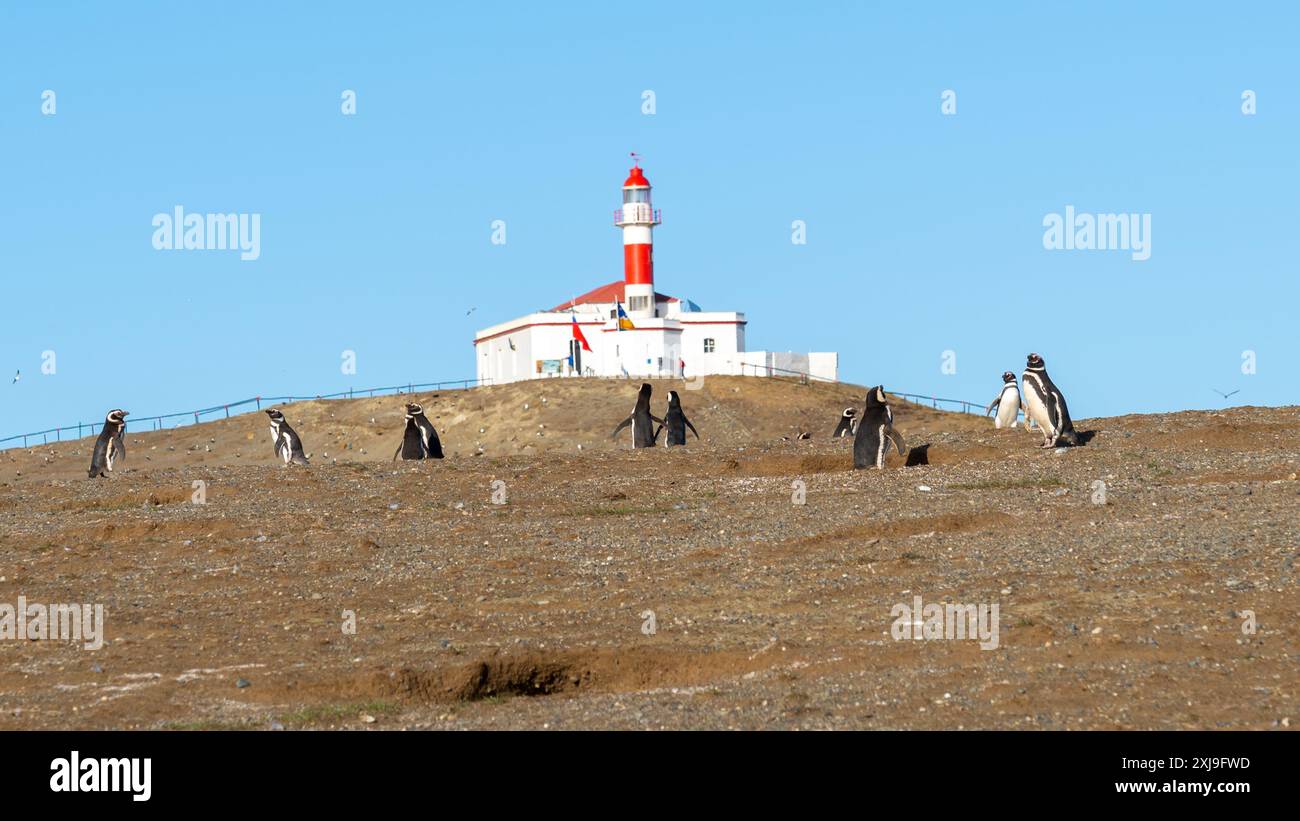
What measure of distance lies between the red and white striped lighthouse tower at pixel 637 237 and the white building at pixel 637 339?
4cm

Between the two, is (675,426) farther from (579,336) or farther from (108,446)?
(579,336)

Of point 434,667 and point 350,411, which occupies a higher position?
point 350,411

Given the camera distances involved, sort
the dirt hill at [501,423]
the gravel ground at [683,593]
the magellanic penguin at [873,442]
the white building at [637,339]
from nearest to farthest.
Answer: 1. the gravel ground at [683,593]
2. the magellanic penguin at [873,442]
3. the dirt hill at [501,423]
4. the white building at [637,339]

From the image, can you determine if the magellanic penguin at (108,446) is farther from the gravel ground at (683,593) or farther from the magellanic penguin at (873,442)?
the magellanic penguin at (873,442)

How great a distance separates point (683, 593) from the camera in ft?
53.7

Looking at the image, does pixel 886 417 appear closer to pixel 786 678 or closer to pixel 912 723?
pixel 786 678

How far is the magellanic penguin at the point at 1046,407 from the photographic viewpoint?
2636 centimetres

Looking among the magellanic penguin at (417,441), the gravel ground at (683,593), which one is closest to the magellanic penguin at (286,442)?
the magellanic penguin at (417,441)

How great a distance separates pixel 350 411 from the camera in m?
66.2

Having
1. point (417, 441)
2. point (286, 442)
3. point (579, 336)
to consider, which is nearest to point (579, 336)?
point (579, 336)
